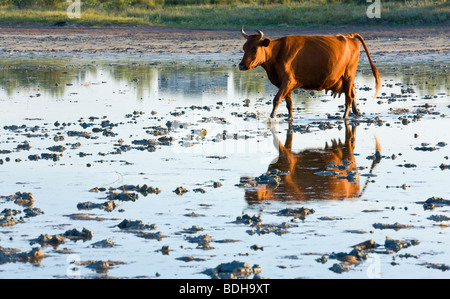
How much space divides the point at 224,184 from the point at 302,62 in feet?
16.8

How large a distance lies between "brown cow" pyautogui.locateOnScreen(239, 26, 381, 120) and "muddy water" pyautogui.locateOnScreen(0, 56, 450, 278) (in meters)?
0.50

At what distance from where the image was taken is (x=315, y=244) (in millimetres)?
A: 7090

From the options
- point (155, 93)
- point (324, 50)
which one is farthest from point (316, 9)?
point (324, 50)

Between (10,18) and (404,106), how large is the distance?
29399 mm

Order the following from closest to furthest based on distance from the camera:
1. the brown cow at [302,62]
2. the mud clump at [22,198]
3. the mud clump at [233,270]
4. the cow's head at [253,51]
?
the mud clump at [233,270], the mud clump at [22,198], the cow's head at [253,51], the brown cow at [302,62]

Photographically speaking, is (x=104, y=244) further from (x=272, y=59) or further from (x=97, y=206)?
(x=272, y=59)

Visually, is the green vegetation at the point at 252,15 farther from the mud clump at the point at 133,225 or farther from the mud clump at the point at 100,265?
the mud clump at the point at 100,265

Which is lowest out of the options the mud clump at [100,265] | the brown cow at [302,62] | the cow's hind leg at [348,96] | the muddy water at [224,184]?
the muddy water at [224,184]

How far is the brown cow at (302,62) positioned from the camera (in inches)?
535

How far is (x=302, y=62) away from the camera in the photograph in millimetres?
14023

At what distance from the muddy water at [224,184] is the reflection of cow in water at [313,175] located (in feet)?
0.07

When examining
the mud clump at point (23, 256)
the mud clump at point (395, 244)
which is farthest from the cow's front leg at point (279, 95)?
the mud clump at point (23, 256)
